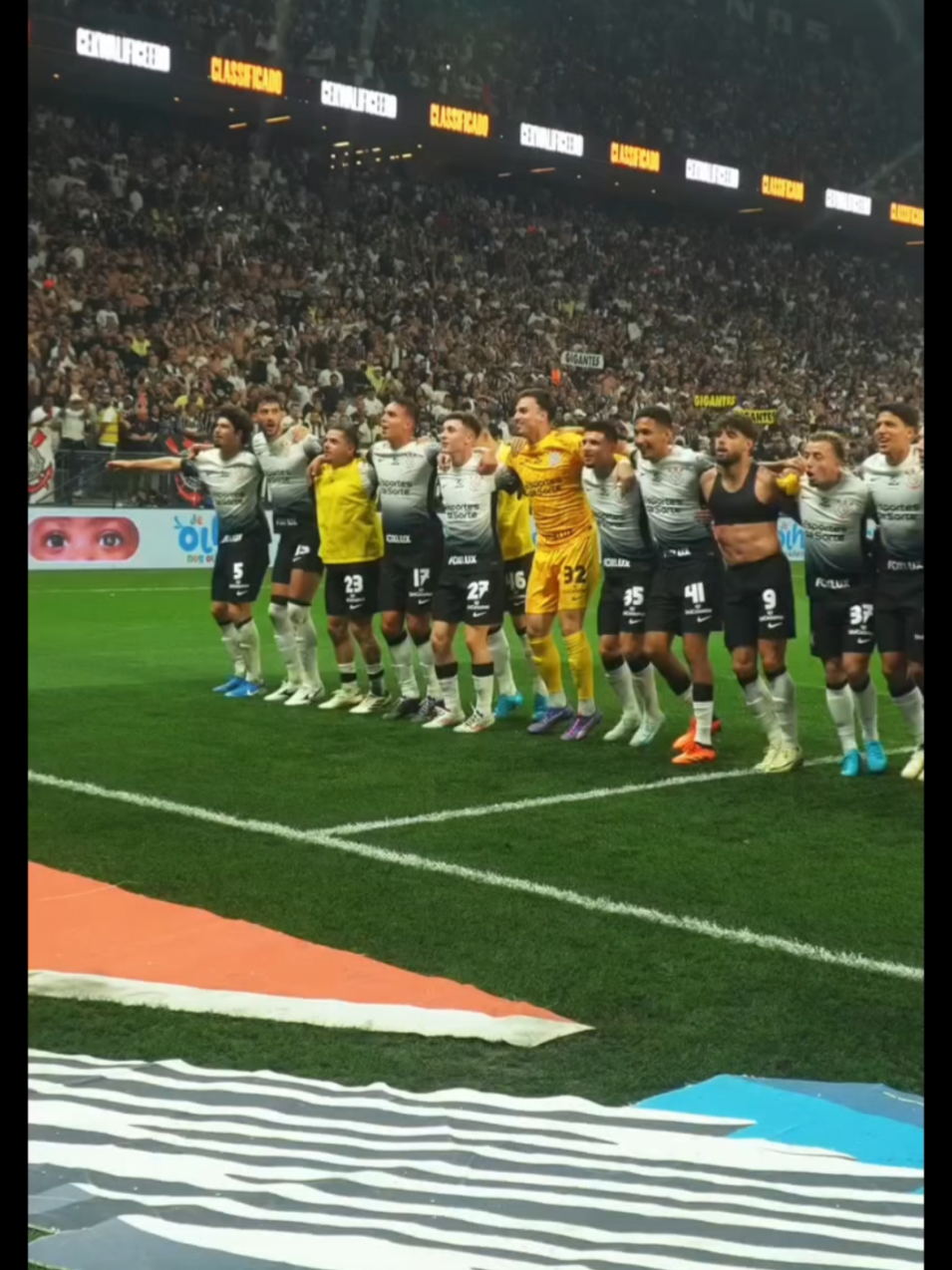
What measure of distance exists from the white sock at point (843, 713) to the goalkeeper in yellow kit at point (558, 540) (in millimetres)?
1653

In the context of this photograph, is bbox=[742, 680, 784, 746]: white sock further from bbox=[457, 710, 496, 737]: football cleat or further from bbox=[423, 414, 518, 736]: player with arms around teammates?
bbox=[457, 710, 496, 737]: football cleat

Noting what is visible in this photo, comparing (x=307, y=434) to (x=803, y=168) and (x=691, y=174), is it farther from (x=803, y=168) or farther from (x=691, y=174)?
(x=803, y=168)

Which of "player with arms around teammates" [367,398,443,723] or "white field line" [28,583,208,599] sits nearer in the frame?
"player with arms around teammates" [367,398,443,723]

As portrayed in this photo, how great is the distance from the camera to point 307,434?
38.4 ft

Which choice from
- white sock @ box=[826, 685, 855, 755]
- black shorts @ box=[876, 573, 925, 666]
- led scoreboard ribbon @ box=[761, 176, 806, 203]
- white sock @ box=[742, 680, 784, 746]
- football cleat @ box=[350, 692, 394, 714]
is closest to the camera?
black shorts @ box=[876, 573, 925, 666]

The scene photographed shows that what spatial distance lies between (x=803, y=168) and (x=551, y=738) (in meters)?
33.7

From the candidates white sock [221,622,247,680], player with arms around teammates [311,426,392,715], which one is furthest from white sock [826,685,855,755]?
white sock [221,622,247,680]

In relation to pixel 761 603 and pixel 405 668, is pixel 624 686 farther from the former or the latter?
pixel 405 668

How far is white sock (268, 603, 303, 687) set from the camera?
11539 millimetres

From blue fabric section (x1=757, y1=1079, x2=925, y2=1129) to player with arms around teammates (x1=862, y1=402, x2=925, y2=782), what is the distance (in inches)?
176

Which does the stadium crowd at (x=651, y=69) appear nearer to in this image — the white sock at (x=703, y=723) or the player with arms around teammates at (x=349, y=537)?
the player with arms around teammates at (x=349, y=537)

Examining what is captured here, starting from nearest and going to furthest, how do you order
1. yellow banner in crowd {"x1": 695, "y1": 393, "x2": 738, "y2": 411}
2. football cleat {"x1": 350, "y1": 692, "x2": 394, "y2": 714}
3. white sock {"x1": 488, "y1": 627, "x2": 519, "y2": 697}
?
white sock {"x1": 488, "y1": 627, "x2": 519, "y2": 697} → football cleat {"x1": 350, "y1": 692, "x2": 394, "y2": 714} → yellow banner in crowd {"x1": 695, "y1": 393, "x2": 738, "y2": 411}

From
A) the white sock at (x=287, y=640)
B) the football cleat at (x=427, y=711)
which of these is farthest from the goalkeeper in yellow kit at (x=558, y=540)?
the white sock at (x=287, y=640)
